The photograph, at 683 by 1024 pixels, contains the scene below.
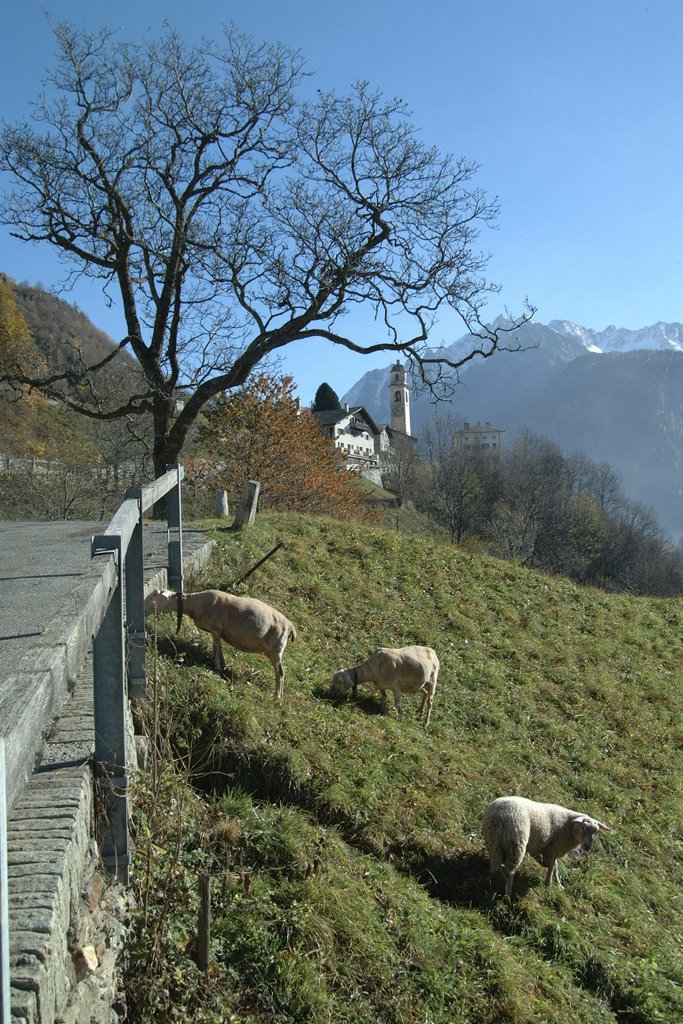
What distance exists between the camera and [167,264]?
731 inches

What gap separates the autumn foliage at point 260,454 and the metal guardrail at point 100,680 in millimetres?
16560

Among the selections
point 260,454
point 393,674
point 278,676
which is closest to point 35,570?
point 278,676

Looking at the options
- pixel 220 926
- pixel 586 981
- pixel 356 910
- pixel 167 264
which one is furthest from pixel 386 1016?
pixel 167 264

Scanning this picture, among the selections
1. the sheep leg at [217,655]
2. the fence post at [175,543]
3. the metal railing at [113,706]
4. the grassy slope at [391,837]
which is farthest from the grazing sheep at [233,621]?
the metal railing at [113,706]

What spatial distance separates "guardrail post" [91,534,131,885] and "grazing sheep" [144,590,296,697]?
3143 mm

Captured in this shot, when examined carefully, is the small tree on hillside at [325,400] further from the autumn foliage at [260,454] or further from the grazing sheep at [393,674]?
the grazing sheep at [393,674]

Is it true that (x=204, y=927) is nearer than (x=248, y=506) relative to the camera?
Yes

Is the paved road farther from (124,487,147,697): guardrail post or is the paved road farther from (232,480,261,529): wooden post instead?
(232,480,261,529): wooden post

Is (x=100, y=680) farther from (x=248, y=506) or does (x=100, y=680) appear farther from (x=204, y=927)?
(x=248, y=506)

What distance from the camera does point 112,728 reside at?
3.40 metres

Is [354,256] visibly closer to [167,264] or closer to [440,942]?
[167,264]

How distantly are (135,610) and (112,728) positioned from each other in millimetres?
1297

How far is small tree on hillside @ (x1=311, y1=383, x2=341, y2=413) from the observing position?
91.4 m

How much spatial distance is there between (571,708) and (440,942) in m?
5.60
